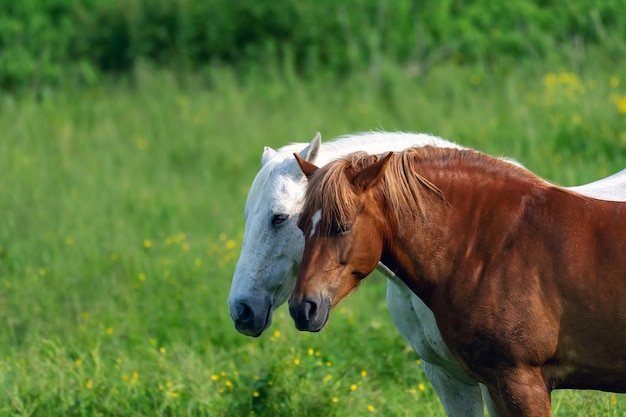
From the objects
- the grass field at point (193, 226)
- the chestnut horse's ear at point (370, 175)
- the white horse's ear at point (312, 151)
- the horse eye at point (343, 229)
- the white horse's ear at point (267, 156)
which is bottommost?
the grass field at point (193, 226)

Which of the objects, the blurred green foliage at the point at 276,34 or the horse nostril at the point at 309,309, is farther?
the blurred green foliage at the point at 276,34

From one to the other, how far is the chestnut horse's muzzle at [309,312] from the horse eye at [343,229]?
→ 243mm

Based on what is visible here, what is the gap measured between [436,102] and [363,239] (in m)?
7.58

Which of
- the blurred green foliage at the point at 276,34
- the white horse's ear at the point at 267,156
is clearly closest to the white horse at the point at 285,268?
the white horse's ear at the point at 267,156

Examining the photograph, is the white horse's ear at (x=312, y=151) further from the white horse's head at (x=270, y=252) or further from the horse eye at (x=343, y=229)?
the horse eye at (x=343, y=229)

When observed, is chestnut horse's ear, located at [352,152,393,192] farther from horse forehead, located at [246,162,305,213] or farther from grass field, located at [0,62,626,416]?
grass field, located at [0,62,626,416]

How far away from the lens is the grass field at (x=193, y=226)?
16.7 feet

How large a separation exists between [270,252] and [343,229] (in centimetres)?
94

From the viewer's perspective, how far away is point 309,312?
10.6 feet

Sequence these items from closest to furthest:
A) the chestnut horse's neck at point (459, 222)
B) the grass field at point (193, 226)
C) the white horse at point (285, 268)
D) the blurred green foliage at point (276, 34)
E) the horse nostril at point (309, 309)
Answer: the horse nostril at point (309, 309), the chestnut horse's neck at point (459, 222), the white horse at point (285, 268), the grass field at point (193, 226), the blurred green foliage at point (276, 34)

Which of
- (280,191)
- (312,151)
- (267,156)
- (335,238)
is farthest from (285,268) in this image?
(335,238)

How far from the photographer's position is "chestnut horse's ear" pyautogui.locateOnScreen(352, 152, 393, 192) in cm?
333

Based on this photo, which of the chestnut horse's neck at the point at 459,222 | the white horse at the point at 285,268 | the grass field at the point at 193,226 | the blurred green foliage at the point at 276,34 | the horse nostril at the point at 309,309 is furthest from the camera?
the blurred green foliage at the point at 276,34

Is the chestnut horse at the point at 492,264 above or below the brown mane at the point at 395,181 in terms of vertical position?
below
